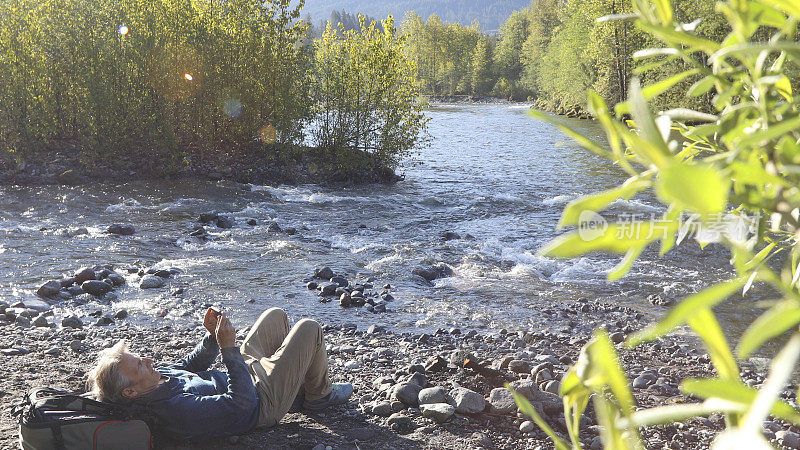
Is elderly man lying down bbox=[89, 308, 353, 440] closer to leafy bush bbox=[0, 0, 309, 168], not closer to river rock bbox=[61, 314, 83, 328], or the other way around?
river rock bbox=[61, 314, 83, 328]

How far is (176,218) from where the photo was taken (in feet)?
39.6

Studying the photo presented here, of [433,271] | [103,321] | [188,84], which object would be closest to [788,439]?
[433,271]

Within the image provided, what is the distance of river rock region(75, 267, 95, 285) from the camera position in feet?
26.6

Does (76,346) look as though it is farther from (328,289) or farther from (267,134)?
(267,134)

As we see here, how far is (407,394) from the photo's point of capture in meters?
4.89

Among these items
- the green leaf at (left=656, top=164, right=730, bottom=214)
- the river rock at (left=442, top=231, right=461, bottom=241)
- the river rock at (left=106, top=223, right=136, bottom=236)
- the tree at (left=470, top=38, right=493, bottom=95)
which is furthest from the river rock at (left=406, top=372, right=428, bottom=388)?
the tree at (left=470, top=38, right=493, bottom=95)

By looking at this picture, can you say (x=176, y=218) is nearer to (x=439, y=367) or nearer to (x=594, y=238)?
(x=439, y=367)

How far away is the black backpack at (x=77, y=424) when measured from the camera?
11.9ft

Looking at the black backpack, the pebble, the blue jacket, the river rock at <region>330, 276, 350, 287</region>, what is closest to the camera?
the black backpack

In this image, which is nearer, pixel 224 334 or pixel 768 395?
pixel 768 395

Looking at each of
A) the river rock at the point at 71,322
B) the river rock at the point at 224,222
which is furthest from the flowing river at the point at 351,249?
the river rock at the point at 71,322

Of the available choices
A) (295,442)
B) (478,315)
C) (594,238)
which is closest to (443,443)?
(295,442)

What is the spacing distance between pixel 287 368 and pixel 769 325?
465cm

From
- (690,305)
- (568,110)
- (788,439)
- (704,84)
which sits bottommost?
(788,439)
